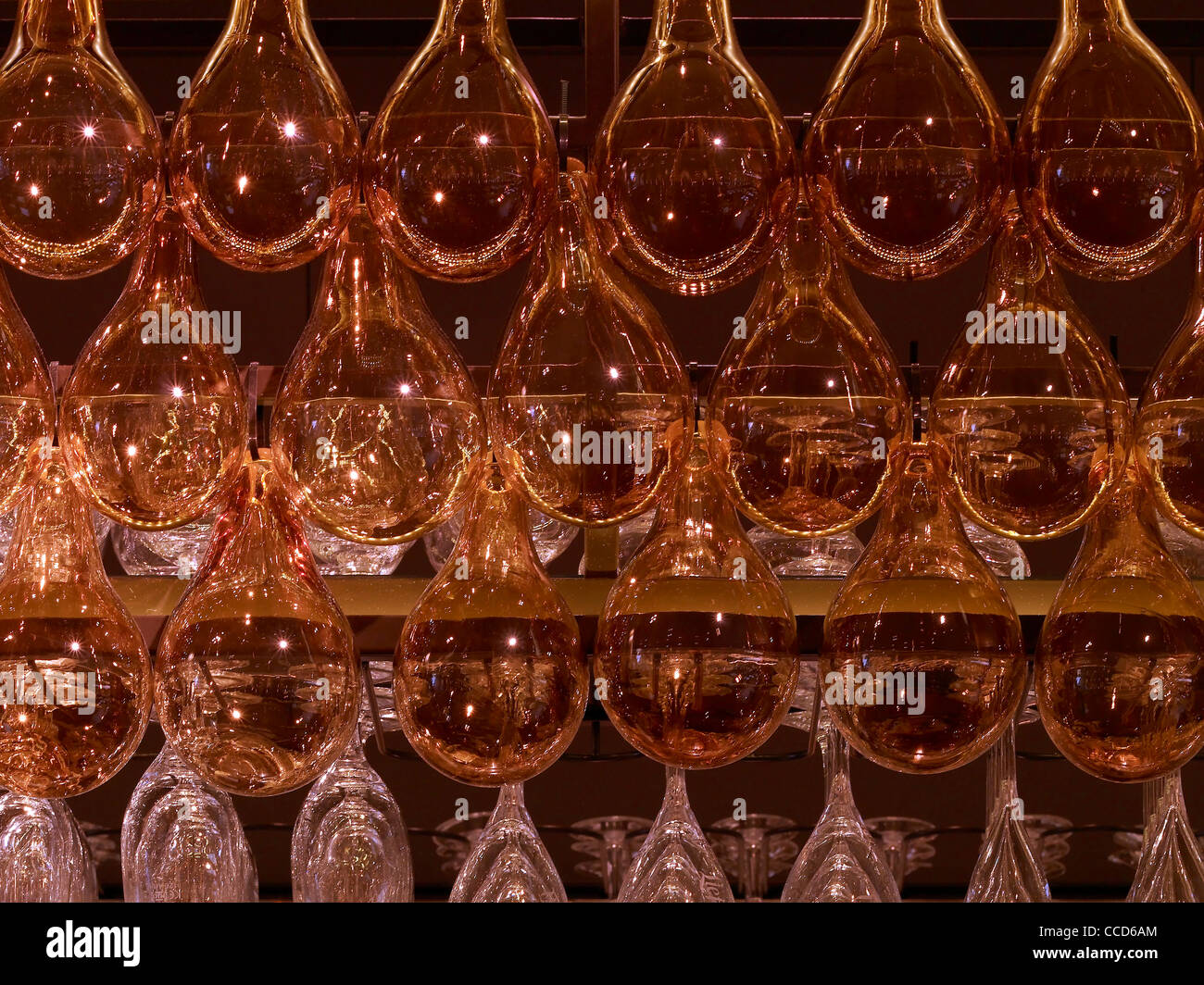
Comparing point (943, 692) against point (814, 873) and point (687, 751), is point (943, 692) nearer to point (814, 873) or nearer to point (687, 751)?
point (687, 751)

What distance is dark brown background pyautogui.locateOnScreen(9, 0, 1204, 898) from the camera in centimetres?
159

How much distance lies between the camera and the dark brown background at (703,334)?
1594mm

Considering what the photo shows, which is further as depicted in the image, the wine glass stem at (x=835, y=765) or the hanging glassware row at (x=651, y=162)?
the wine glass stem at (x=835, y=765)

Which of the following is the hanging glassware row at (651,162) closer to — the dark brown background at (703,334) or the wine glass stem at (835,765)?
the wine glass stem at (835,765)

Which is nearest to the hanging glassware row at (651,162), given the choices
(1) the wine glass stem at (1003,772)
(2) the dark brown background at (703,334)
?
(1) the wine glass stem at (1003,772)

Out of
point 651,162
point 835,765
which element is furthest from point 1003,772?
point 651,162

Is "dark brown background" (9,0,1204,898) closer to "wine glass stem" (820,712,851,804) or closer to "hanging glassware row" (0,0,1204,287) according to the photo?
"wine glass stem" (820,712,851,804)

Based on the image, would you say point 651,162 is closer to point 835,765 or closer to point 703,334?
point 835,765

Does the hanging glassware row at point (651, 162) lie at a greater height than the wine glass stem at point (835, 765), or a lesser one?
greater

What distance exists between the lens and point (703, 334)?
5.59ft

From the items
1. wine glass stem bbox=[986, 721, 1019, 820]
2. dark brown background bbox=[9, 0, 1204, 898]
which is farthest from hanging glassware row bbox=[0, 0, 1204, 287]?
dark brown background bbox=[9, 0, 1204, 898]

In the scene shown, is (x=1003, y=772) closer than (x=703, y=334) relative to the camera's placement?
Yes

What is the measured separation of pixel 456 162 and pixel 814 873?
446 millimetres
